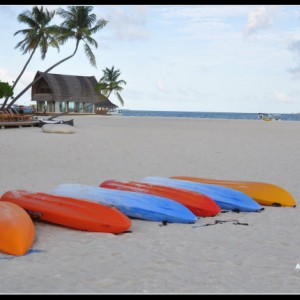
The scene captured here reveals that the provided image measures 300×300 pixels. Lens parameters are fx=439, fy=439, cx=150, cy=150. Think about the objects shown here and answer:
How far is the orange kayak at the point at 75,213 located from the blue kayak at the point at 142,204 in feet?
1.47

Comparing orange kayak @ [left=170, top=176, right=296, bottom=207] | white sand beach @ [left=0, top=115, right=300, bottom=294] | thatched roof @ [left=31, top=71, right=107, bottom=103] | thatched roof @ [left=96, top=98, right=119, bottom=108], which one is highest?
thatched roof @ [left=31, top=71, right=107, bottom=103]

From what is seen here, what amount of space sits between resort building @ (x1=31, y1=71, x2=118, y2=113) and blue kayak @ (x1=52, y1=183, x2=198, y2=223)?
42364mm

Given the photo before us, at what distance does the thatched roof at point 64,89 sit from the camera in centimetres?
4669

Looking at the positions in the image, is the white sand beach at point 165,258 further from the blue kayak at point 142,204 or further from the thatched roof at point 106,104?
the thatched roof at point 106,104

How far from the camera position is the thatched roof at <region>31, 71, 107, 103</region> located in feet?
153

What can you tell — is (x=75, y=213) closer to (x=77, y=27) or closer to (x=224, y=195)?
(x=224, y=195)

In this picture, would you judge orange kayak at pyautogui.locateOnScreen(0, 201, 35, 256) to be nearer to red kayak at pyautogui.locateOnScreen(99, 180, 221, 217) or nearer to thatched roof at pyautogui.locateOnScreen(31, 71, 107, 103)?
red kayak at pyautogui.locateOnScreen(99, 180, 221, 217)

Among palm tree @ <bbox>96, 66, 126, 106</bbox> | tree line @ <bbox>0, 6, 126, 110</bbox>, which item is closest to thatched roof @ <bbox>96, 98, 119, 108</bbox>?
palm tree @ <bbox>96, 66, 126, 106</bbox>

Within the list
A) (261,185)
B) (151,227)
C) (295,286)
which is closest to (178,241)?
(151,227)

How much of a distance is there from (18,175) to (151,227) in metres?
3.92

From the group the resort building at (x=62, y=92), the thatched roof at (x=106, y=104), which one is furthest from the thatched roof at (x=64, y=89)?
the thatched roof at (x=106, y=104)

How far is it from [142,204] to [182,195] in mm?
690

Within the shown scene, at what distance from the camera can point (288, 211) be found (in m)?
5.72

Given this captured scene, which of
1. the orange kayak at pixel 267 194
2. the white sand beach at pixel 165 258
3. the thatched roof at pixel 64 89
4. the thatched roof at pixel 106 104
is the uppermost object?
the thatched roof at pixel 64 89
